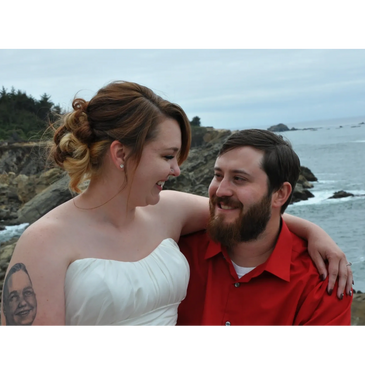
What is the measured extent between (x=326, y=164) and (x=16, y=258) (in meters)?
30.2

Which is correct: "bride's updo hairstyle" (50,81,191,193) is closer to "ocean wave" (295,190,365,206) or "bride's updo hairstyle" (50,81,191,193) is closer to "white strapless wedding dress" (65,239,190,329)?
"white strapless wedding dress" (65,239,190,329)

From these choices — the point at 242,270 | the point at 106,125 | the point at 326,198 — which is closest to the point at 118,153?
the point at 106,125

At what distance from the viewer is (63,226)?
2.72 m

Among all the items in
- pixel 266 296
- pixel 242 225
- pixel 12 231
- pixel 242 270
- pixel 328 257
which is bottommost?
pixel 12 231

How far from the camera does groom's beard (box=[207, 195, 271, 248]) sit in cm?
304

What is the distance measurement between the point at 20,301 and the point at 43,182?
62.3 feet

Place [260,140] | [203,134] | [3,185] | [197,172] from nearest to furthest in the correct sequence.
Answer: [260,140] → [197,172] → [203,134] → [3,185]

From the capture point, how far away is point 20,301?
2.48 meters

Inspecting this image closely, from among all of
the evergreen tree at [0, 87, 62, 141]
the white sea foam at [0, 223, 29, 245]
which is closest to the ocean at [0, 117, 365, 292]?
the white sea foam at [0, 223, 29, 245]

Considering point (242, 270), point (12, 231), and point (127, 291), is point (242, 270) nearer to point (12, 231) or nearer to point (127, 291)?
point (127, 291)

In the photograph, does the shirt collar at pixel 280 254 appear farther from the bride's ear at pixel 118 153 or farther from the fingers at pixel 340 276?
the bride's ear at pixel 118 153

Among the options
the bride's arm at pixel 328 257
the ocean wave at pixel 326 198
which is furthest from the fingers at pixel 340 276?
the ocean wave at pixel 326 198
